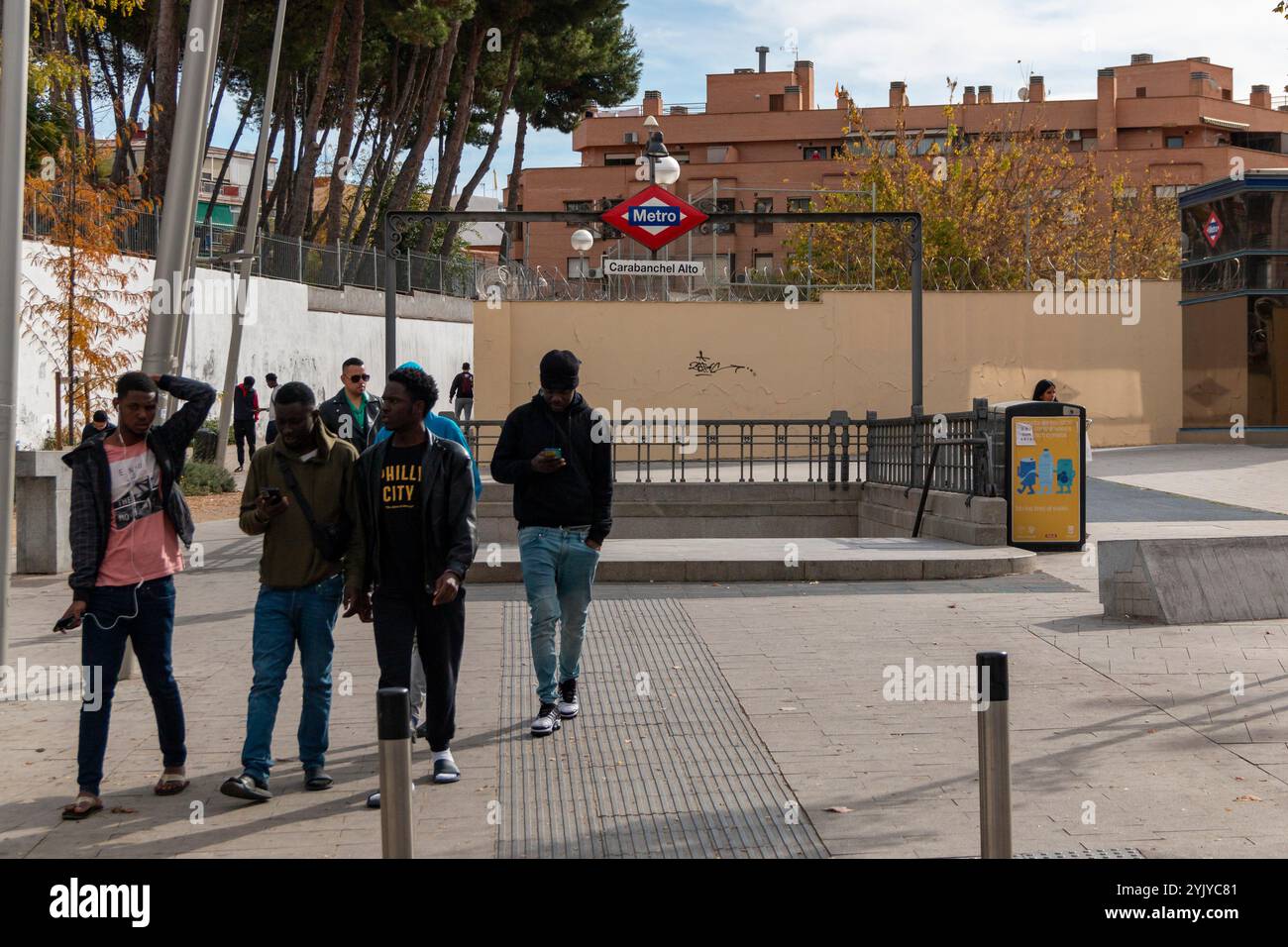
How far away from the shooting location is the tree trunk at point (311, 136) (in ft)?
113

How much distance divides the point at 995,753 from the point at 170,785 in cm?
344

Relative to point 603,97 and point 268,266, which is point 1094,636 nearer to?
point 268,266

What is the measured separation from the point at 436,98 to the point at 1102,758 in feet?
118

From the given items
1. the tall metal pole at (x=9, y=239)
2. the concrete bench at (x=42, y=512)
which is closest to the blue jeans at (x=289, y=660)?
the tall metal pole at (x=9, y=239)

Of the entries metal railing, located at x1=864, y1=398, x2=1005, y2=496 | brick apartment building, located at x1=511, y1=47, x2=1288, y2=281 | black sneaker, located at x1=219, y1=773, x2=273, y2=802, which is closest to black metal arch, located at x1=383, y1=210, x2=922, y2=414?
metal railing, located at x1=864, y1=398, x2=1005, y2=496

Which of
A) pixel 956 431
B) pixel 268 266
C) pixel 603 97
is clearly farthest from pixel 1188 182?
pixel 956 431

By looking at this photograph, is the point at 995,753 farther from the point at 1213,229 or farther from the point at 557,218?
the point at 1213,229

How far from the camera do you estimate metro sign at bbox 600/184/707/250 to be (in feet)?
59.7

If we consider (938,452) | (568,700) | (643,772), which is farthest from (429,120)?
(643,772)

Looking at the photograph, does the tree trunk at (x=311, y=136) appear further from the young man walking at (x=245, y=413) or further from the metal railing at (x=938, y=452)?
the metal railing at (x=938, y=452)

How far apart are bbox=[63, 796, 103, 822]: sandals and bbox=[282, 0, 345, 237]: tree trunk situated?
1195 inches

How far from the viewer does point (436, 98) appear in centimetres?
3988

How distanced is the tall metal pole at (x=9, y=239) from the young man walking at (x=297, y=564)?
2.93 m

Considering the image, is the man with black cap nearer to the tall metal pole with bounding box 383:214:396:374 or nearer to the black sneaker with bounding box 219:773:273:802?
the black sneaker with bounding box 219:773:273:802
